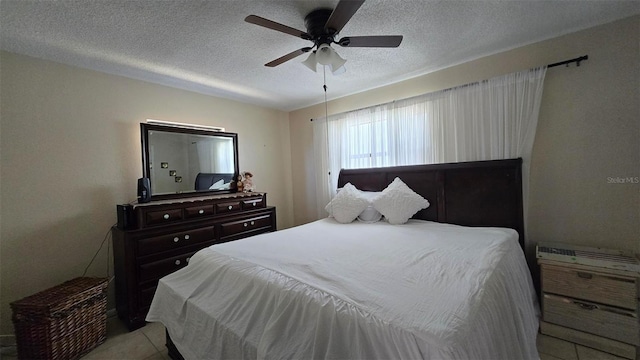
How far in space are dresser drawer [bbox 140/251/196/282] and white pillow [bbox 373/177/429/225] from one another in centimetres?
221

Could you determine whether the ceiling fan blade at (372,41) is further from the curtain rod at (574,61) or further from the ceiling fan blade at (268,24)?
the curtain rod at (574,61)

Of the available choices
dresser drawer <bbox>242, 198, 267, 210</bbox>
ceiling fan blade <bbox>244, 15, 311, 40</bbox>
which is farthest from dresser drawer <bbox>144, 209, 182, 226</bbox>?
ceiling fan blade <bbox>244, 15, 311, 40</bbox>

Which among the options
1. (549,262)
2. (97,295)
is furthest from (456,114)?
(97,295)

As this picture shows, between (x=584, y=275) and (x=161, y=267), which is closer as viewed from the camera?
(x=584, y=275)

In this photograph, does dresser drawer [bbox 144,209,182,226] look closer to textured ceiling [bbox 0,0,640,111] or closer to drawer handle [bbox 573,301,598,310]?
textured ceiling [bbox 0,0,640,111]

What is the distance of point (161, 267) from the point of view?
238 cm

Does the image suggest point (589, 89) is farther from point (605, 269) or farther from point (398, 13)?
point (398, 13)

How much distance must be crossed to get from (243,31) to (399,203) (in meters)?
2.23

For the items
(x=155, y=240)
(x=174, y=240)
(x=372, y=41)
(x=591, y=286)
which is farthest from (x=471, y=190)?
(x=155, y=240)

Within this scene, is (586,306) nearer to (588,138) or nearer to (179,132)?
(588,138)

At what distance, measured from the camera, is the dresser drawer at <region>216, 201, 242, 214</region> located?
2.86 m

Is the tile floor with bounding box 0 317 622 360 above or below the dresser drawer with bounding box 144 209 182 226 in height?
below

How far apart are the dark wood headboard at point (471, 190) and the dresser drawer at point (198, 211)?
2.28 metres

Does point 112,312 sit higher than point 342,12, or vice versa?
point 342,12
